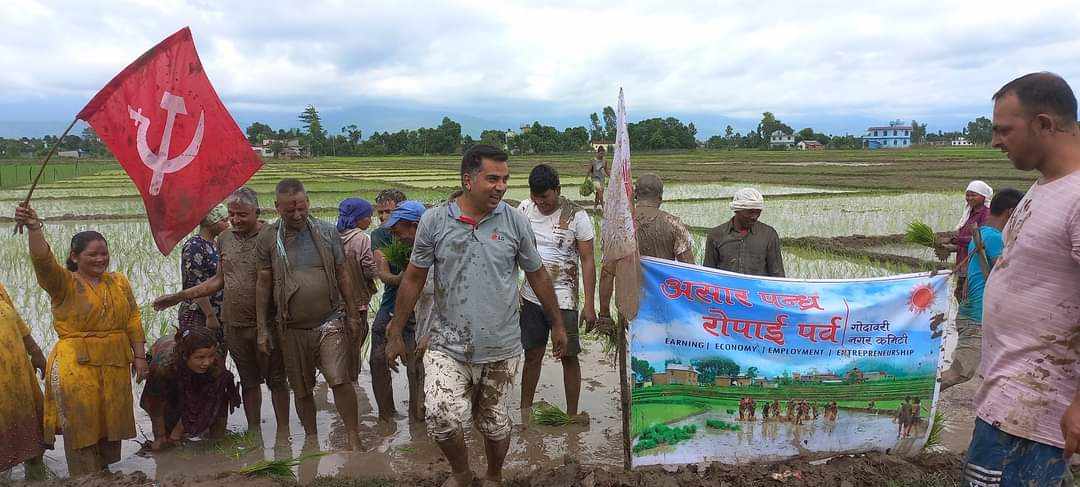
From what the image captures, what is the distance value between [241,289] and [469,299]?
171 cm

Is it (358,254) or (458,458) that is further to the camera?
(358,254)

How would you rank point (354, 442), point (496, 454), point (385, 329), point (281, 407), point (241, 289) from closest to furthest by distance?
point (496, 454) < point (241, 289) < point (354, 442) < point (281, 407) < point (385, 329)

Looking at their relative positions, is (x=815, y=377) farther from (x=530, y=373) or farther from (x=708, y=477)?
(x=530, y=373)

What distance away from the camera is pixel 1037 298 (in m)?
2.05

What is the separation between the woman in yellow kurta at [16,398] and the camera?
3.57 m

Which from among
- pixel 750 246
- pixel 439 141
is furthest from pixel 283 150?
pixel 750 246

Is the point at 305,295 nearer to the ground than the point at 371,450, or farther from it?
farther from it

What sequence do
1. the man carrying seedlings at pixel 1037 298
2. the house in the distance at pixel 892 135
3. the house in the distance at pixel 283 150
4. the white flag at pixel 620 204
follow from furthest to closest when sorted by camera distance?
the house in the distance at pixel 892 135, the house in the distance at pixel 283 150, the white flag at pixel 620 204, the man carrying seedlings at pixel 1037 298

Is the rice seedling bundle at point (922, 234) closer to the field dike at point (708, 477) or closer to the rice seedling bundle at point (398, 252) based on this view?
the field dike at point (708, 477)

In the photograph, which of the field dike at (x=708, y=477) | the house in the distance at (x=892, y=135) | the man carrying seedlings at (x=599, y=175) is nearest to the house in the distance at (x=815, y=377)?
the field dike at (x=708, y=477)

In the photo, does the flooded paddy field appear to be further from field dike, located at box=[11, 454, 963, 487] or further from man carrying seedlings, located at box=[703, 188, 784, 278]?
man carrying seedlings, located at box=[703, 188, 784, 278]

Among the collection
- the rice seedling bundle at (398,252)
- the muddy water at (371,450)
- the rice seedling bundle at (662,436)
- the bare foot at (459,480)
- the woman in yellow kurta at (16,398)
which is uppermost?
the rice seedling bundle at (398,252)

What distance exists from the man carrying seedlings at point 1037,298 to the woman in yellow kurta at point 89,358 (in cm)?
397

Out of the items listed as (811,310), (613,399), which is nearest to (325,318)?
(613,399)
